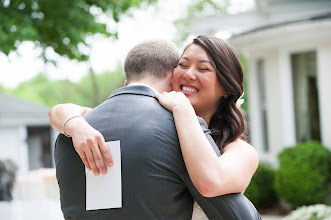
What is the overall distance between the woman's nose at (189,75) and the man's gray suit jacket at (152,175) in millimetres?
285

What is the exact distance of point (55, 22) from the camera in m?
8.11

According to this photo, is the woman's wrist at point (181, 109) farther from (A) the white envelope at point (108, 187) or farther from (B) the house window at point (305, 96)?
(B) the house window at point (305, 96)

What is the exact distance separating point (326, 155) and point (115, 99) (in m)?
8.16

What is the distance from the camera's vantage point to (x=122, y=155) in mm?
1850

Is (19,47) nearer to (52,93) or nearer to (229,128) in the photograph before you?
(229,128)

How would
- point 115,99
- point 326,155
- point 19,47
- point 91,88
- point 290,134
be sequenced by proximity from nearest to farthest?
point 115,99, point 19,47, point 326,155, point 290,134, point 91,88

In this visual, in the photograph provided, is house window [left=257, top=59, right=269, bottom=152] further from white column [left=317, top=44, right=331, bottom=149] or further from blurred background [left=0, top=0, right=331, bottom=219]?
white column [left=317, top=44, right=331, bottom=149]

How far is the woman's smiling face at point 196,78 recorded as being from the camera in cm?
218

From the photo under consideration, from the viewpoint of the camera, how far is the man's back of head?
2.07 metres

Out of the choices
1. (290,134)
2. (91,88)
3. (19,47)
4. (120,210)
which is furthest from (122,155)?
(91,88)

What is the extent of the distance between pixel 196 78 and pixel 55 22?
6347 millimetres

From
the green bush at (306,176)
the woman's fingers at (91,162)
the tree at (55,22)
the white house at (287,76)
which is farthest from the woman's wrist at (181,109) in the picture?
the white house at (287,76)

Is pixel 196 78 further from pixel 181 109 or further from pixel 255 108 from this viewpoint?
pixel 255 108

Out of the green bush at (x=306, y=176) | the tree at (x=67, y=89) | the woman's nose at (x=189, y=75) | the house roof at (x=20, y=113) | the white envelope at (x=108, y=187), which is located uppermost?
the tree at (x=67, y=89)
